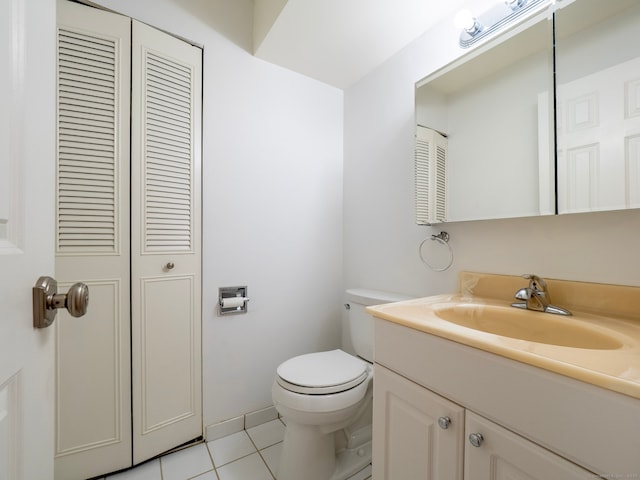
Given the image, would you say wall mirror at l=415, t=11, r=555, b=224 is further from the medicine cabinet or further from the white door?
the white door

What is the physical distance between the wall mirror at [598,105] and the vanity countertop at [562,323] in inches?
11.1

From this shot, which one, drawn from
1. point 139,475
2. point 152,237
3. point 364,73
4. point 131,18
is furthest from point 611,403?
point 131,18

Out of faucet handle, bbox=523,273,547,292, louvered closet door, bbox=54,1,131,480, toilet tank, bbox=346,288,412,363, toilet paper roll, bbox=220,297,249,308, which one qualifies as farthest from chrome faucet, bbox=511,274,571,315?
louvered closet door, bbox=54,1,131,480

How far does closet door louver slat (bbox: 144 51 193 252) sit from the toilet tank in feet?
2.99

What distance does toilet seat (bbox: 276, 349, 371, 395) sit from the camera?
3.63 feet

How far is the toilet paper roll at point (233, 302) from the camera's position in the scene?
148 cm

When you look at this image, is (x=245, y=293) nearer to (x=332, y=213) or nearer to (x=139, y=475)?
(x=332, y=213)

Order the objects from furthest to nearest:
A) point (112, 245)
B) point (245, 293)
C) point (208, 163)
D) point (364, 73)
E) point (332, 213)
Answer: point (332, 213) → point (364, 73) → point (245, 293) → point (208, 163) → point (112, 245)

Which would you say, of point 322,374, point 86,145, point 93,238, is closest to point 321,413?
point 322,374

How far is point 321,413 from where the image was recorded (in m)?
1.08

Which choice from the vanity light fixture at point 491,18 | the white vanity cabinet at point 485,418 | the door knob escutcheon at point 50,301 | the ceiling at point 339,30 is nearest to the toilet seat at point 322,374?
the white vanity cabinet at point 485,418

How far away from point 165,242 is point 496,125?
1.53 metres

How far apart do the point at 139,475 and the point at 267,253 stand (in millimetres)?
1155

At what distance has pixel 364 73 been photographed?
5.65ft
